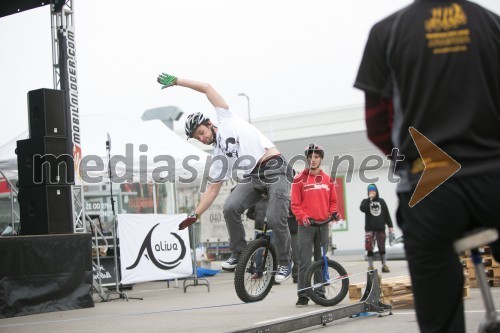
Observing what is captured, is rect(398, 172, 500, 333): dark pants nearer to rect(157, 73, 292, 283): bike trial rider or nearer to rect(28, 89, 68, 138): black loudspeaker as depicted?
rect(157, 73, 292, 283): bike trial rider

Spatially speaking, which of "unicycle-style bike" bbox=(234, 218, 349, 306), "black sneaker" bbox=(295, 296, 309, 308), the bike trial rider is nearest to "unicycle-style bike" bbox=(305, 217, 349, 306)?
"black sneaker" bbox=(295, 296, 309, 308)

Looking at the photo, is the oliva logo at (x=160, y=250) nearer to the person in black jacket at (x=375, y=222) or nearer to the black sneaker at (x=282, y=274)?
the person in black jacket at (x=375, y=222)

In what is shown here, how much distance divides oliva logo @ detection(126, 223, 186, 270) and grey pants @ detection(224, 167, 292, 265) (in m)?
6.26

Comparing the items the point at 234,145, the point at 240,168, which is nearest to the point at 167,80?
the point at 234,145

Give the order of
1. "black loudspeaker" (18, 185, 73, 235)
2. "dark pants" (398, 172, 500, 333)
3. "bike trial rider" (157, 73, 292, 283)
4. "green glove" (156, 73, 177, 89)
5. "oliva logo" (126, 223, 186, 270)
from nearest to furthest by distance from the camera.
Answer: "dark pants" (398, 172, 500, 333)
"green glove" (156, 73, 177, 89)
"bike trial rider" (157, 73, 292, 283)
"black loudspeaker" (18, 185, 73, 235)
"oliva logo" (126, 223, 186, 270)

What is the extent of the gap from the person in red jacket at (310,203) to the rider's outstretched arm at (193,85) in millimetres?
3611

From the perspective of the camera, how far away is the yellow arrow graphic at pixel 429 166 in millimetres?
2568

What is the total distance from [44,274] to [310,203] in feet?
14.0

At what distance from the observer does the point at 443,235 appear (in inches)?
100

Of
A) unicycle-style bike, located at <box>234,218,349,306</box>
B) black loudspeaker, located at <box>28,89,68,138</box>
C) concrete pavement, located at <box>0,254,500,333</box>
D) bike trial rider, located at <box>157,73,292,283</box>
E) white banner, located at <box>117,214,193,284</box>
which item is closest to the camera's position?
bike trial rider, located at <box>157,73,292,283</box>

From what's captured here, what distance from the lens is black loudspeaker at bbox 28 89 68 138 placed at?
11219 millimetres

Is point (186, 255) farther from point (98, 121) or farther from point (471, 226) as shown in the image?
point (471, 226)

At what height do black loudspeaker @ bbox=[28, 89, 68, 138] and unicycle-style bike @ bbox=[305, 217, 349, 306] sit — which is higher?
black loudspeaker @ bbox=[28, 89, 68, 138]

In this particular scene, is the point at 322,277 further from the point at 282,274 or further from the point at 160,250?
the point at 160,250
